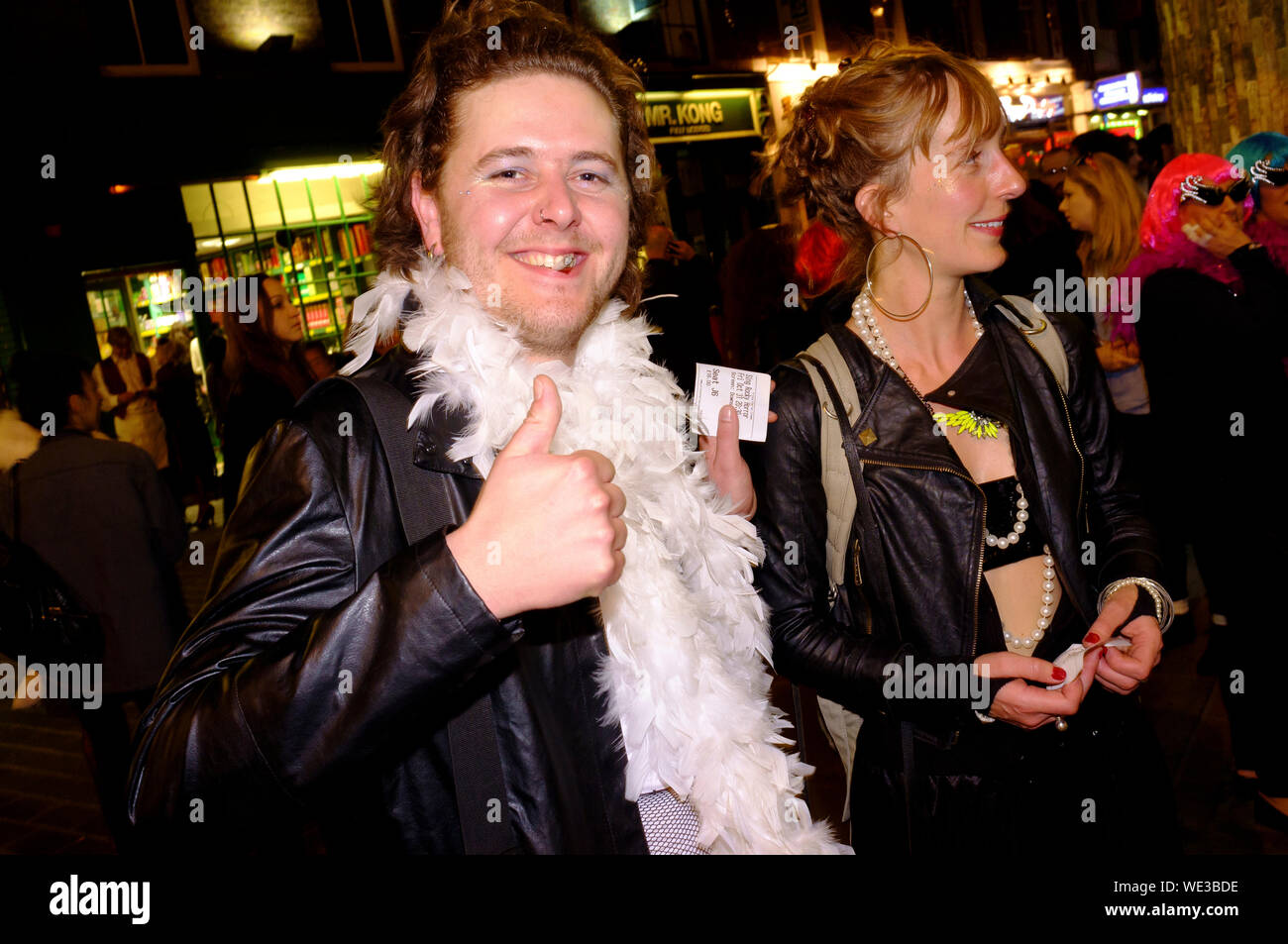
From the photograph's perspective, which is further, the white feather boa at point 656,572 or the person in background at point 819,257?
the person in background at point 819,257

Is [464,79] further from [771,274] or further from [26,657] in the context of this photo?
[771,274]

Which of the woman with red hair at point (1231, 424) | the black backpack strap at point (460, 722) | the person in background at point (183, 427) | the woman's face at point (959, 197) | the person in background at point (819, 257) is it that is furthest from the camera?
the person in background at point (183, 427)

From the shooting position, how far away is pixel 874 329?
2.04m

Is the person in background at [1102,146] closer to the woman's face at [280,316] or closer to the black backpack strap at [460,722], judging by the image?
the woman's face at [280,316]

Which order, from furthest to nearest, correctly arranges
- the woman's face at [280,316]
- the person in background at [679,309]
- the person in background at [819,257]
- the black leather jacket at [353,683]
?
the person in background at [679,309]
the woman's face at [280,316]
the person in background at [819,257]
the black leather jacket at [353,683]

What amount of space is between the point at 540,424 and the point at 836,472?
0.92 meters

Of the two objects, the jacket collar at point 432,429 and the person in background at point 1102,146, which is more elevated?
the person in background at point 1102,146

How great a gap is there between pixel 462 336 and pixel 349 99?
11.0 m

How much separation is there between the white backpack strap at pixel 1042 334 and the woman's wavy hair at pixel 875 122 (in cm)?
37

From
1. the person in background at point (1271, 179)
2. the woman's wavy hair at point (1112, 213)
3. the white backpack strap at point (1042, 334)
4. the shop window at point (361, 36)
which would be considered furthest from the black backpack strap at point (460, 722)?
the shop window at point (361, 36)

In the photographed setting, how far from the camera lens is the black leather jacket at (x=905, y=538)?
1817 millimetres

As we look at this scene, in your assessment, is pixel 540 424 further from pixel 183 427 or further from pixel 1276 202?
pixel 183 427

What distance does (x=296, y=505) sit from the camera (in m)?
1.22

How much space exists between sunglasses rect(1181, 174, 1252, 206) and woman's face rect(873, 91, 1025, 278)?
5.69 feet
